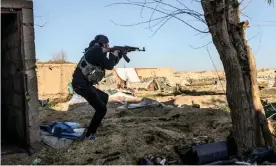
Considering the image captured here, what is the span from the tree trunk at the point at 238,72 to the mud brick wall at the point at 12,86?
3.03 meters

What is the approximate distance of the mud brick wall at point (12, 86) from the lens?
625cm

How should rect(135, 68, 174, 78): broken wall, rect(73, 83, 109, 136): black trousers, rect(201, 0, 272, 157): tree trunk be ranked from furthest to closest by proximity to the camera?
rect(135, 68, 174, 78): broken wall
rect(73, 83, 109, 136): black trousers
rect(201, 0, 272, 157): tree trunk

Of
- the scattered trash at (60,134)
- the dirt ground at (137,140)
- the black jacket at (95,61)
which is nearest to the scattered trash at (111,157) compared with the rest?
the dirt ground at (137,140)

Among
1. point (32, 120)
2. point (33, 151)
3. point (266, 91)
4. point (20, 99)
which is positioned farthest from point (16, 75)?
point (266, 91)

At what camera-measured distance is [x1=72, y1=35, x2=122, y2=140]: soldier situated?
21.3 feet

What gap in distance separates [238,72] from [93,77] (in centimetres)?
236

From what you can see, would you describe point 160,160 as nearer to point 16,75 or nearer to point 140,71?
point 16,75

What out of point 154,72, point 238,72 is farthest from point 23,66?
point 154,72

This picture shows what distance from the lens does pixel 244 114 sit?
5.92 m

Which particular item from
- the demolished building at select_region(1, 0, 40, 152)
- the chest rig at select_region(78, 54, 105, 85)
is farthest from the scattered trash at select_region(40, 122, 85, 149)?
the chest rig at select_region(78, 54, 105, 85)

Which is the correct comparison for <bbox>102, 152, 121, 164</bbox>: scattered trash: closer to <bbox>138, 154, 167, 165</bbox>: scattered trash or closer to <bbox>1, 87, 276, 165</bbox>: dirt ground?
<bbox>1, 87, 276, 165</bbox>: dirt ground

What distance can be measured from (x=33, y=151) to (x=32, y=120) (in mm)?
475

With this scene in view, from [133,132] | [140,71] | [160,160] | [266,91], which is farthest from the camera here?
[140,71]

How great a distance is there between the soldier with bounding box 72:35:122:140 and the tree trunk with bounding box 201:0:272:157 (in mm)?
1836
